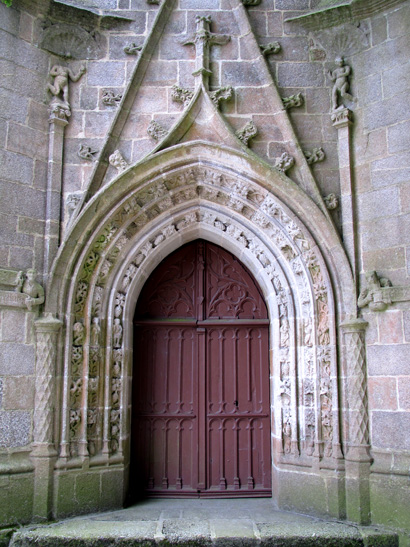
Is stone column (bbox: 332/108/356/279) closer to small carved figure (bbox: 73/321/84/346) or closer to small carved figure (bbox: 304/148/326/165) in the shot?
small carved figure (bbox: 304/148/326/165)

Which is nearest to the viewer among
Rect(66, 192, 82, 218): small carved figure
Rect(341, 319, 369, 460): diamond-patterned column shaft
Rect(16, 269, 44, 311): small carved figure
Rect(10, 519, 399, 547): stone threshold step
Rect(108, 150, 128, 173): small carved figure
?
Rect(10, 519, 399, 547): stone threshold step

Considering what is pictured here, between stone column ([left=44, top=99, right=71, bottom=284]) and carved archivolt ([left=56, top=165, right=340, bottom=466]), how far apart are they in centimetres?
35

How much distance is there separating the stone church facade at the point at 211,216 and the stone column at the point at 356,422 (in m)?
0.02

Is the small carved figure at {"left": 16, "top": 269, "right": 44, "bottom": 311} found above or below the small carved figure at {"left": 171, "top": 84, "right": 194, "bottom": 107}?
below

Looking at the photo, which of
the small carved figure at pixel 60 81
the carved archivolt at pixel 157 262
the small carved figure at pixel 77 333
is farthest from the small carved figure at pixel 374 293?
the small carved figure at pixel 60 81

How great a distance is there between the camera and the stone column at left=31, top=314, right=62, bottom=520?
195 inches

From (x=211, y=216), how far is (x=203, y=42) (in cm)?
195

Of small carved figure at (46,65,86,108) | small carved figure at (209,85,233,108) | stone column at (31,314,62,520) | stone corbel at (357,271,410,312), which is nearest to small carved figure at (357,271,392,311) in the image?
stone corbel at (357,271,410,312)

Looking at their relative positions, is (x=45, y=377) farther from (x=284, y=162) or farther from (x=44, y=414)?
(x=284, y=162)

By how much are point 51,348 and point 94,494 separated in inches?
59.2

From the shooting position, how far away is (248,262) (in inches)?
241

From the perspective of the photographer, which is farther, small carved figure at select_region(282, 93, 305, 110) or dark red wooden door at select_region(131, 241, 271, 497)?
dark red wooden door at select_region(131, 241, 271, 497)

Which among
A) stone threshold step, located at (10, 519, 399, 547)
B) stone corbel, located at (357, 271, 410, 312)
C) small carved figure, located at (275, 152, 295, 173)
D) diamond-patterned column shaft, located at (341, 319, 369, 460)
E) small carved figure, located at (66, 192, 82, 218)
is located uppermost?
small carved figure, located at (275, 152, 295, 173)

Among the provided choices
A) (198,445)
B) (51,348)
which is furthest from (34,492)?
(198,445)
